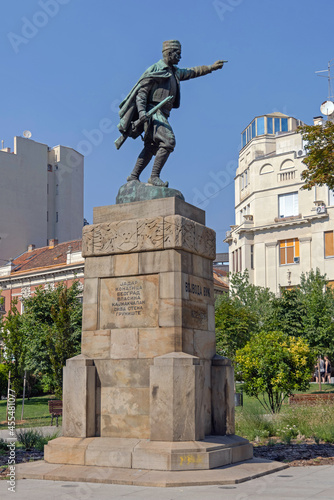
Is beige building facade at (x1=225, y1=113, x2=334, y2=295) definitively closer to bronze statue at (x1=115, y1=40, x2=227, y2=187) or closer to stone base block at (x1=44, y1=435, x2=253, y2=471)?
bronze statue at (x1=115, y1=40, x2=227, y2=187)

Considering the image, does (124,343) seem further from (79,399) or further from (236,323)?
(236,323)

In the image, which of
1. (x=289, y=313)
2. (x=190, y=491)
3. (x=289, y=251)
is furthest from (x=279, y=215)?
(x=190, y=491)

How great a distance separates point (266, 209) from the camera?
6069cm

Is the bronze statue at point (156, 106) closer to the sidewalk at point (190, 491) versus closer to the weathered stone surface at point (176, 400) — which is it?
the weathered stone surface at point (176, 400)

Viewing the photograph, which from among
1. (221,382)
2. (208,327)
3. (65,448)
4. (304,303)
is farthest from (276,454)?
(304,303)

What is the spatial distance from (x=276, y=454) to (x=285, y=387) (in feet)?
31.0

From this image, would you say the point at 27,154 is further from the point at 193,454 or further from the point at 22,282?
the point at 193,454

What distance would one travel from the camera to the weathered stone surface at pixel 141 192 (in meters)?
13.1

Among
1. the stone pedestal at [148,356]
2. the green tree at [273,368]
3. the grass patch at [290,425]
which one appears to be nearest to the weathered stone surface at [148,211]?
the stone pedestal at [148,356]

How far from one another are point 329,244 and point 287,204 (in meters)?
5.80

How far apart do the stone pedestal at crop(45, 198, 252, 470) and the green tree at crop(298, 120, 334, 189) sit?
10.6m

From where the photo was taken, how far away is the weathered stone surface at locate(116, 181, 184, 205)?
42.9 ft

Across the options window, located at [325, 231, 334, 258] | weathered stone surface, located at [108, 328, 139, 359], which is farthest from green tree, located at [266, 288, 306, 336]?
weathered stone surface, located at [108, 328, 139, 359]

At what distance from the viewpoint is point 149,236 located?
40.5 feet
